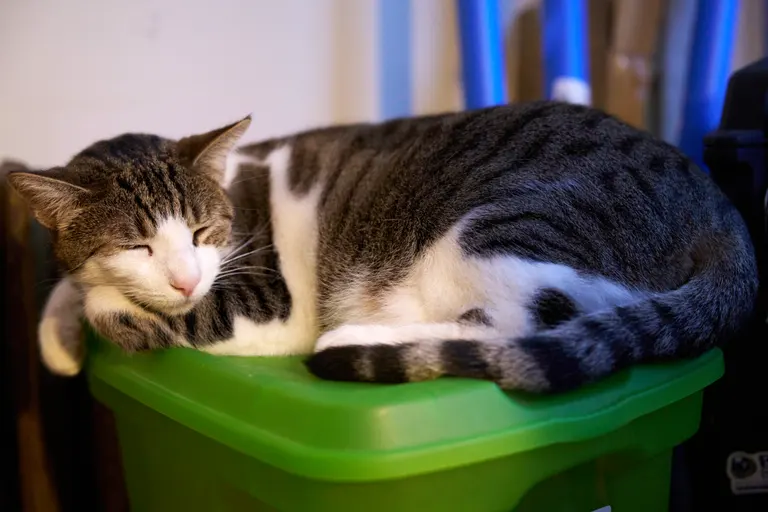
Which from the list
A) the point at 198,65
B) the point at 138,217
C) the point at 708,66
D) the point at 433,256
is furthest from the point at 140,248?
the point at 708,66

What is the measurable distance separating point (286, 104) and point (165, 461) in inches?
36.3

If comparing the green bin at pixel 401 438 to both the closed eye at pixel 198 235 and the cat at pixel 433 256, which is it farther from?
the closed eye at pixel 198 235

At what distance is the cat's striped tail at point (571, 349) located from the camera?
716 millimetres

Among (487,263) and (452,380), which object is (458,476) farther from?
(487,263)

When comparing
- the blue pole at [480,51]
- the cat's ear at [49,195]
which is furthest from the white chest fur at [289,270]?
the blue pole at [480,51]

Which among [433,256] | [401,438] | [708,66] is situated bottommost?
[401,438]

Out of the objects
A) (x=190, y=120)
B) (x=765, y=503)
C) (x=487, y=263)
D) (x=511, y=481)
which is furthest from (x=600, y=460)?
(x=190, y=120)

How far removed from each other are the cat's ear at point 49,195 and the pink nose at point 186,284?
165 mm

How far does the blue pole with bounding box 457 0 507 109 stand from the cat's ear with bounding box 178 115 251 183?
2.13 ft

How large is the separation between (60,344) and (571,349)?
775 millimetres

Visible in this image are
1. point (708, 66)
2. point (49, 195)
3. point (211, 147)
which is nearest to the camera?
point (49, 195)

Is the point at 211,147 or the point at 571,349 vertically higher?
the point at 211,147

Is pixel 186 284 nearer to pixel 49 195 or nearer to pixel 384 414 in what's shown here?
pixel 49 195

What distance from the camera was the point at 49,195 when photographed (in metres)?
0.88
